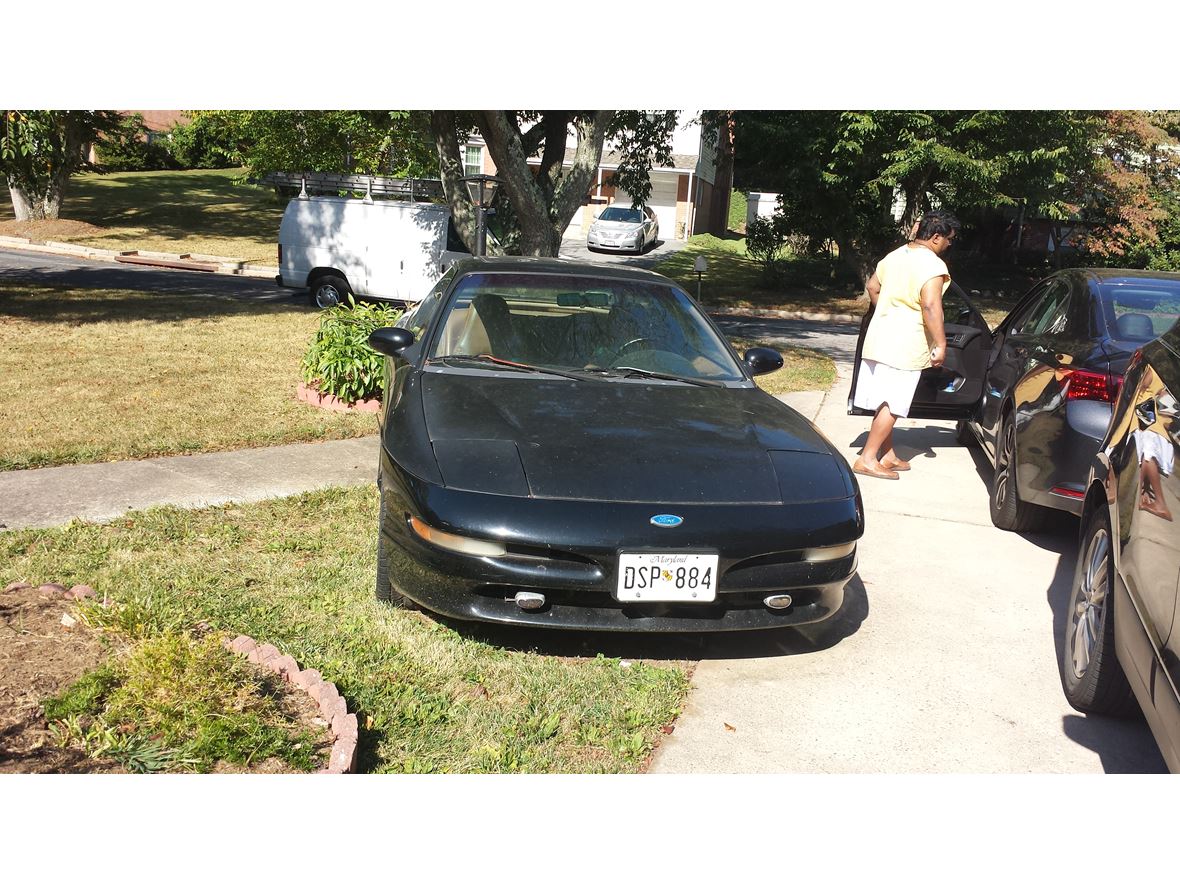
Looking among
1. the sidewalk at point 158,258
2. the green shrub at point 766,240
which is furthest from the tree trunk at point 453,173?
the sidewalk at point 158,258

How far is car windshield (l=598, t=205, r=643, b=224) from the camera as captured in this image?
33.1 metres

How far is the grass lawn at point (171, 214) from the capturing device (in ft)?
87.7

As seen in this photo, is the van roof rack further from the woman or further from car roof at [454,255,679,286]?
car roof at [454,255,679,286]

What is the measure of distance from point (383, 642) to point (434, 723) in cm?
65

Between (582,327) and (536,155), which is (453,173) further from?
(582,327)

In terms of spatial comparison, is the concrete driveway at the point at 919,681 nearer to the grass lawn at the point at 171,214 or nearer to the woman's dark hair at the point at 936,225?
the woman's dark hair at the point at 936,225

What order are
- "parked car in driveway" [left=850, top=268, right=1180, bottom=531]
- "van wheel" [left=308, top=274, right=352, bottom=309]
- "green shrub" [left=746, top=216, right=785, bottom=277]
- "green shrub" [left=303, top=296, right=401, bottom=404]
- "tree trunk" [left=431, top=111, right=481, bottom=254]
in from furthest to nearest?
"green shrub" [left=746, top=216, right=785, bottom=277], "van wheel" [left=308, top=274, right=352, bottom=309], "tree trunk" [left=431, top=111, right=481, bottom=254], "green shrub" [left=303, top=296, right=401, bottom=404], "parked car in driveway" [left=850, top=268, right=1180, bottom=531]

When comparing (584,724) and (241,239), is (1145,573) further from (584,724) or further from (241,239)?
(241,239)

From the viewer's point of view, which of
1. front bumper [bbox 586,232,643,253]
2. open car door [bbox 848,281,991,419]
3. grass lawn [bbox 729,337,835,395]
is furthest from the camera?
front bumper [bbox 586,232,643,253]

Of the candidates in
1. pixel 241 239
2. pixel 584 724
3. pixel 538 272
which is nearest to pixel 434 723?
pixel 584 724

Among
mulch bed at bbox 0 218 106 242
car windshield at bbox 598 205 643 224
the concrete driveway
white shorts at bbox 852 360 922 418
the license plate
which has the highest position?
car windshield at bbox 598 205 643 224

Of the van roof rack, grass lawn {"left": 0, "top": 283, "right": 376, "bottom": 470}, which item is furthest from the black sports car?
the van roof rack

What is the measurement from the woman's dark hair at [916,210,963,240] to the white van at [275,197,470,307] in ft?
33.1

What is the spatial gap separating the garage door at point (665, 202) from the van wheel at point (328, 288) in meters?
24.6
